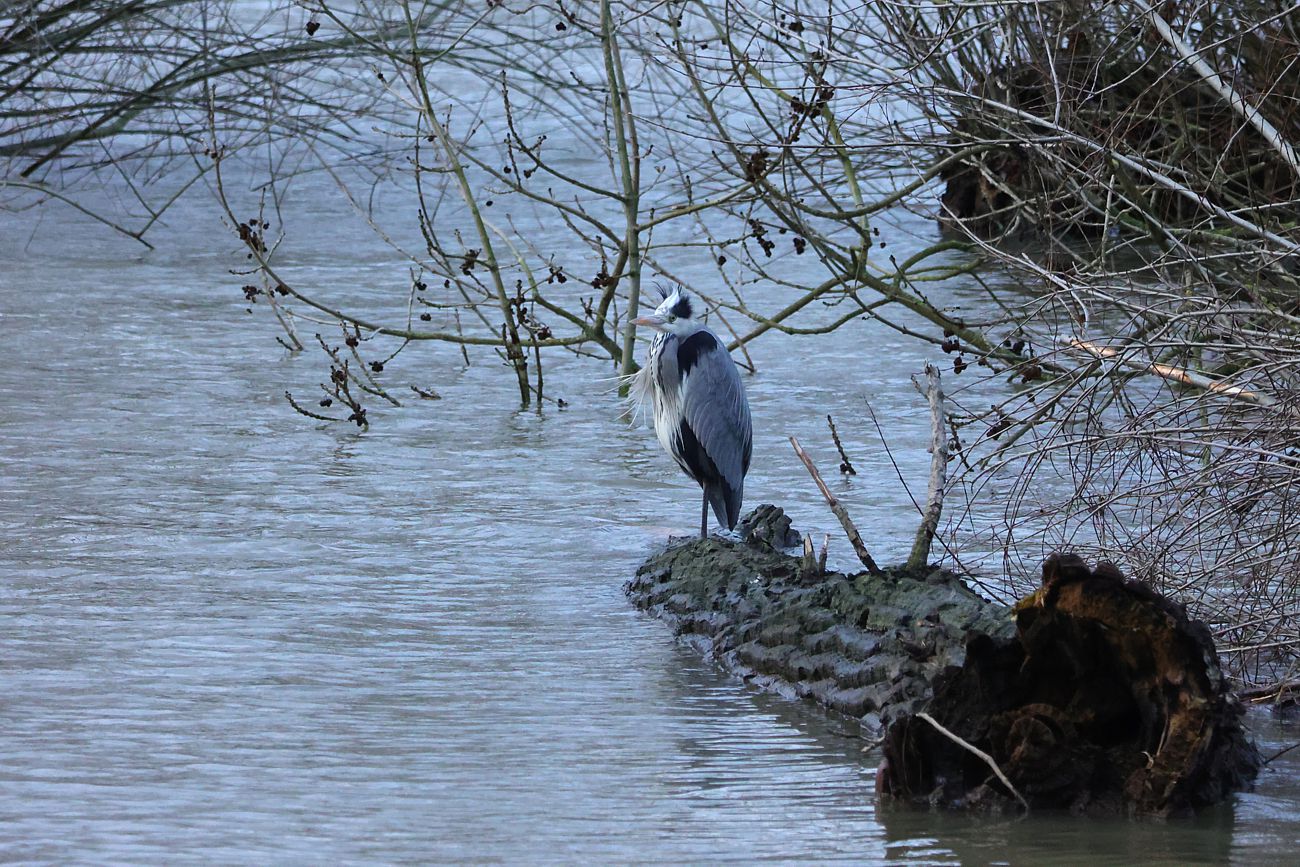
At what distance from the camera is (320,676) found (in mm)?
5449

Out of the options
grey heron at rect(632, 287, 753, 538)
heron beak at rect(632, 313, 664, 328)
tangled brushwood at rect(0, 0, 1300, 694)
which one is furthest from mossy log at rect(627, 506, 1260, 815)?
heron beak at rect(632, 313, 664, 328)

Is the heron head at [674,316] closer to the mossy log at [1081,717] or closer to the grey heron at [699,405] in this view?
the grey heron at [699,405]

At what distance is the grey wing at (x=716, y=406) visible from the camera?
296 inches

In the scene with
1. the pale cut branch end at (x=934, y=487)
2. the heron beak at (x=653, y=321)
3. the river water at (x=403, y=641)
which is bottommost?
the river water at (x=403, y=641)

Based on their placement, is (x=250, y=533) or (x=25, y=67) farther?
(x=25, y=67)

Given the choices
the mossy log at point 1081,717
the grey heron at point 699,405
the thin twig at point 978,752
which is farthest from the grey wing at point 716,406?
the thin twig at point 978,752

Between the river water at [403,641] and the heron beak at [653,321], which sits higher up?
the heron beak at [653,321]

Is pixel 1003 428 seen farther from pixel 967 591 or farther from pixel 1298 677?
pixel 1298 677

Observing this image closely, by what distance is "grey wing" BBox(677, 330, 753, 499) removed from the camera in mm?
7512

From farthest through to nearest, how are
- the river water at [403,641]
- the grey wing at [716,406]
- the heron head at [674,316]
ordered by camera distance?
the heron head at [674,316] < the grey wing at [716,406] < the river water at [403,641]

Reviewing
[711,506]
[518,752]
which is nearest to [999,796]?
[518,752]

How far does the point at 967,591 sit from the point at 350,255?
981 cm

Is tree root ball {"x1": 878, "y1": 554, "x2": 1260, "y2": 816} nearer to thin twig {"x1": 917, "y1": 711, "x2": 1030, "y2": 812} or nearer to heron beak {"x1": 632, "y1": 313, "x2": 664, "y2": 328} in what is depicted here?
thin twig {"x1": 917, "y1": 711, "x2": 1030, "y2": 812}

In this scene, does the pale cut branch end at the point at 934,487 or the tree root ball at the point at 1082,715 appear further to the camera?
the pale cut branch end at the point at 934,487
